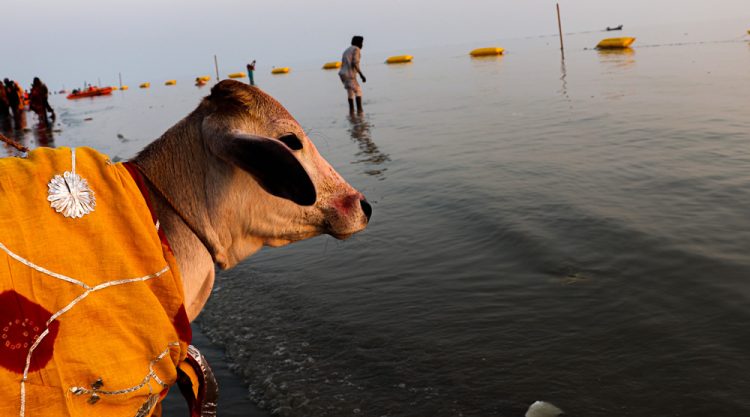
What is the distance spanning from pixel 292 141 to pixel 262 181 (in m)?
0.33

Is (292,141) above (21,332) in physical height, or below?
above

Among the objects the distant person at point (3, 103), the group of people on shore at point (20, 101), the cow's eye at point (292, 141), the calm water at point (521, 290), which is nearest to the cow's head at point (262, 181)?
the cow's eye at point (292, 141)

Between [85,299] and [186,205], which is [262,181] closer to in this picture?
[186,205]

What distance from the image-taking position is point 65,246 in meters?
1.72

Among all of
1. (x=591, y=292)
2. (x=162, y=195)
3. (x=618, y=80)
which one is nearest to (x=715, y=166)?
(x=591, y=292)

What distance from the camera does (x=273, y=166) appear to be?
1.87 metres

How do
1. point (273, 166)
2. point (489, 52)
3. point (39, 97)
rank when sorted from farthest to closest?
point (489, 52)
point (39, 97)
point (273, 166)

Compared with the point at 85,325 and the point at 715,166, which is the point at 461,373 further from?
the point at 715,166

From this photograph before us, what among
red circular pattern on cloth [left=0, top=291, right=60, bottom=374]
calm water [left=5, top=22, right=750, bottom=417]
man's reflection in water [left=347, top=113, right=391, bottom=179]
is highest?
red circular pattern on cloth [left=0, top=291, right=60, bottom=374]

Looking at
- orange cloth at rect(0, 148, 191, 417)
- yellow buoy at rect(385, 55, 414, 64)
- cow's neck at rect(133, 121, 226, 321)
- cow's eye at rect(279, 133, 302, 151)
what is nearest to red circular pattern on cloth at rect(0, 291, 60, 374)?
orange cloth at rect(0, 148, 191, 417)

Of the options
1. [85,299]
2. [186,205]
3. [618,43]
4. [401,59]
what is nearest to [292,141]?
[186,205]

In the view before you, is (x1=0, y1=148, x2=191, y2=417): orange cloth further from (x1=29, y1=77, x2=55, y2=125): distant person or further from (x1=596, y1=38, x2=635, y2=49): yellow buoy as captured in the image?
(x1=596, y1=38, x2=635, y2=49): yellow buoy

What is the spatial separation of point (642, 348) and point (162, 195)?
12.3 ft

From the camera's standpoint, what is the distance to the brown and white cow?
A: 6.69ft
